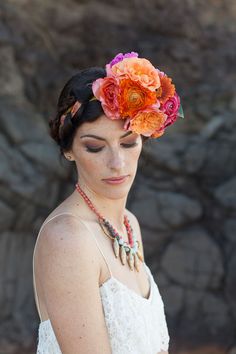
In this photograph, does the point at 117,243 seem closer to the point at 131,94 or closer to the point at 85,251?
the point at 85,251

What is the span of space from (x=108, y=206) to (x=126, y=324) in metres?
0.38

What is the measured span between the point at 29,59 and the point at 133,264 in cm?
459

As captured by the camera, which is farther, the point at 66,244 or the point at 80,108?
the point at 80,108

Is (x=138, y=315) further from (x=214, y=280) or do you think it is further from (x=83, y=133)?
(x=214, y=280)

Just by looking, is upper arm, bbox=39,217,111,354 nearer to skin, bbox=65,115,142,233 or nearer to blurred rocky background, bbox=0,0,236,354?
skin, bbox=65,115,142,233

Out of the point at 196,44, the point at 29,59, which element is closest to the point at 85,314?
the point at 29,59

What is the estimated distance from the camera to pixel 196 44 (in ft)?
23.7

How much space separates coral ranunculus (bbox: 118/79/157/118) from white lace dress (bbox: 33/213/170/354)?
0.47 metres

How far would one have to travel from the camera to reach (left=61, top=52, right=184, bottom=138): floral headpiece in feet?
7.29

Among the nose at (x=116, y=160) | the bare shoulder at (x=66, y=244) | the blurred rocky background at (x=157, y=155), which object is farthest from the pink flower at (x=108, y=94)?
the blurred rocky background at (x=157, y=155)

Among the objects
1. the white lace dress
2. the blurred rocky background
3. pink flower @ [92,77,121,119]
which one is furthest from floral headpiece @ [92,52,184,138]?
the blurred rocky background

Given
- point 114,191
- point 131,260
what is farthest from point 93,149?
point 131,260

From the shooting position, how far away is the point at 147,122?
231 centimetres

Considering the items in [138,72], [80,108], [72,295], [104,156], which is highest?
[138,72]
